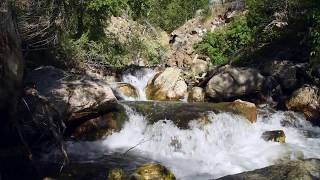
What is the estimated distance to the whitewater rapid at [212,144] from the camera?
423 inches

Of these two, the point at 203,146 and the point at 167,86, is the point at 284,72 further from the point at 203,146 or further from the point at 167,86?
the point at 203,146

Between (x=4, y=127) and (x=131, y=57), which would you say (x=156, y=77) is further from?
(x=4, y=127)

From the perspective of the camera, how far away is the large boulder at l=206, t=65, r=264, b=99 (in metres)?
16.1

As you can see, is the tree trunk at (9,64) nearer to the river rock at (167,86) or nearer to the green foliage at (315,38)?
the green foliage at (315,38)

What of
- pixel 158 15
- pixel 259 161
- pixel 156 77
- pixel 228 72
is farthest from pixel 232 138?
pixel 158 15

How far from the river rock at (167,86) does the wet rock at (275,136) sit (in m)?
5.51

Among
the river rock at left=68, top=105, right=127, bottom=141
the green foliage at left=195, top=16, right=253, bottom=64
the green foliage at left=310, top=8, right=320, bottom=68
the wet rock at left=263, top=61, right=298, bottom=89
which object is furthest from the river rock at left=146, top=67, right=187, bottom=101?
the green foliage at left=310, top=8, right=320, bottom=68

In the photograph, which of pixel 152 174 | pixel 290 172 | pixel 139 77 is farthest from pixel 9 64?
pixel 139 77

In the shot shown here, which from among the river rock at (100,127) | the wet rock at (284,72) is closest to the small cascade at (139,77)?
the wet rock at (284,72)

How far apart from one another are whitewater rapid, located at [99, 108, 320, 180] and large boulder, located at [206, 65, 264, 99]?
8.29 feet

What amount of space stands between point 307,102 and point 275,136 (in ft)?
9.60

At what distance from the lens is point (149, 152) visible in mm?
11648

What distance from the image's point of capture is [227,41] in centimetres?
2356

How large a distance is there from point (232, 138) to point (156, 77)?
22.5 ft
